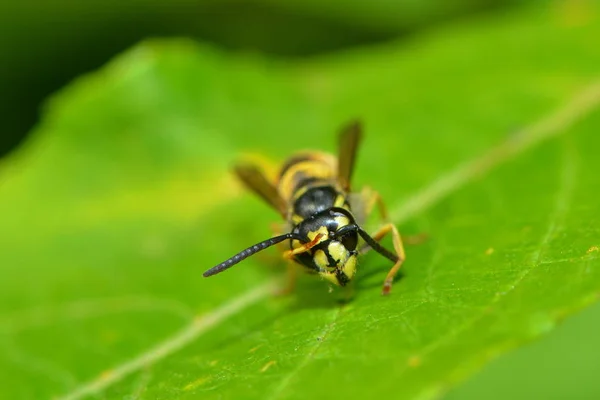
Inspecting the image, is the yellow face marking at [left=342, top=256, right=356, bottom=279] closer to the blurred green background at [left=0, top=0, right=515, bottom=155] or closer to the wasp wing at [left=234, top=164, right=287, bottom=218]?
the wasp wing at [left=234, top=164, right=287, bottom=218]

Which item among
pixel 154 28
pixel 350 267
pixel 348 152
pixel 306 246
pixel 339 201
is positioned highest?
pixel 154 28

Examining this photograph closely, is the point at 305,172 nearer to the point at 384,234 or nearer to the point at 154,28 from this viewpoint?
the point at 384,234

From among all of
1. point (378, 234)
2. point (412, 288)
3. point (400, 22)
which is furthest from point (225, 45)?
point (412, 288)

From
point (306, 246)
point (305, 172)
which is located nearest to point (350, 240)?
point (306, 246)

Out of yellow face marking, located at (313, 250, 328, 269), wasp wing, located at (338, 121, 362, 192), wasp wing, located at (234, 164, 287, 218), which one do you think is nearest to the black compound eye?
yellow face marking, located at (313, 250, 328, 269)

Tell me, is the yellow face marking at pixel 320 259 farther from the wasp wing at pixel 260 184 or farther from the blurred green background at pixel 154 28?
the blurred green background at pixel 154 28

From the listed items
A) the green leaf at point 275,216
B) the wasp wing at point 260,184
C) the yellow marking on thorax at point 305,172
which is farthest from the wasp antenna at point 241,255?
the wasp wing at point 260,184
